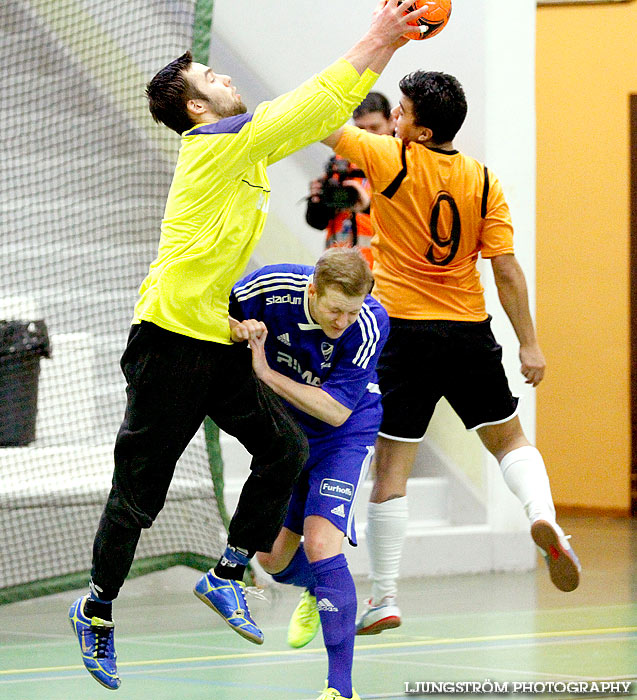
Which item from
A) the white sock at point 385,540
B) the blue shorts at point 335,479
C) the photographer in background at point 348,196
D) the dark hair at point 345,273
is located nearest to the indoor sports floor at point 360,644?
the white sock at point 385,540

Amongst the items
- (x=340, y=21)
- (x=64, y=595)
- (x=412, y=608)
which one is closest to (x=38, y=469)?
(x=64, y=595)

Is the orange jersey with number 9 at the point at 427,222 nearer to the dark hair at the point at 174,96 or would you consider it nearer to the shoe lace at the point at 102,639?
the dark hair at the point at 174,96

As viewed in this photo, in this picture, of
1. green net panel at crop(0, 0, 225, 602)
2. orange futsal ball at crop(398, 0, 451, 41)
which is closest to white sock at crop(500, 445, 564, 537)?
orange futsal ball at crop(398, 0, 451, 41)

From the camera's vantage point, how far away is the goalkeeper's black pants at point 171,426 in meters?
3.45

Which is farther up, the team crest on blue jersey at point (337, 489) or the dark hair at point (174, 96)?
the dark hair at point (174, 96)

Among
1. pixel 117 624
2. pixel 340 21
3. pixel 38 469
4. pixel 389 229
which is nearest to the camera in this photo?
pixel 389 229

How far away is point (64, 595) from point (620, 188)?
5.39 m

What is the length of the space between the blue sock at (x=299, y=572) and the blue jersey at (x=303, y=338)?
1.75 ft

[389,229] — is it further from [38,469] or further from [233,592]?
[38,469]

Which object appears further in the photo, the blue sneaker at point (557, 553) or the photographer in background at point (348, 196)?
the photographer in background at point (348, 196)

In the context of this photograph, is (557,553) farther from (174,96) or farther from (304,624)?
(174,96)

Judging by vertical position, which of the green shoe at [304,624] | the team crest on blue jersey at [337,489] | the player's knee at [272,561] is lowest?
the green shoe at [304,624]

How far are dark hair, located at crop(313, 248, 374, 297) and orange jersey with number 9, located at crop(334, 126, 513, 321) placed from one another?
836mm

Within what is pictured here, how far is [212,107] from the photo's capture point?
3.48m
